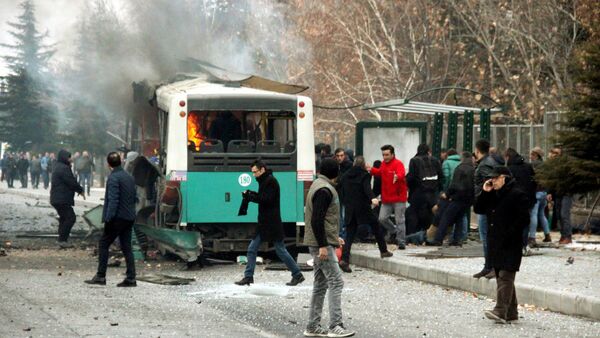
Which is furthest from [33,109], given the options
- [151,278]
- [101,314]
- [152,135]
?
[101,314]

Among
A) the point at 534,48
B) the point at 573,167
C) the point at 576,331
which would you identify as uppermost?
the point at 534,48

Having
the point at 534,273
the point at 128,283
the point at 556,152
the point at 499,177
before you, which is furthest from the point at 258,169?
the point at 556,152

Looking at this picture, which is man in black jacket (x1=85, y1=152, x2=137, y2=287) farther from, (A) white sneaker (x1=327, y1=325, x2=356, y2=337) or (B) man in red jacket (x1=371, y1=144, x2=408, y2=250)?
(B) man in red jacket (x1=371, y1=144, x2=408, y2=250)

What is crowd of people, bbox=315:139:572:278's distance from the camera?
784 inches

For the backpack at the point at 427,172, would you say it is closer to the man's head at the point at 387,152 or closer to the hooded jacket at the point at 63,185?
the man's head at the point at 387,152

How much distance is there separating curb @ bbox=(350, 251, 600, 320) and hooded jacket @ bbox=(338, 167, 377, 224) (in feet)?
2.38

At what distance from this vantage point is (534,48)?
3850 centimetres

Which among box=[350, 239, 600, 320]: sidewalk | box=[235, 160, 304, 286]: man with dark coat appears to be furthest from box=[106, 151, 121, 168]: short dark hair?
box=[350, 239, 600, 320]: sidewalk

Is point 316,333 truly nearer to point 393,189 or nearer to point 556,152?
point 556,152

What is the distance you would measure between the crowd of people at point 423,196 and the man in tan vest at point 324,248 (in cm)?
615

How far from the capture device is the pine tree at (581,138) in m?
18.3

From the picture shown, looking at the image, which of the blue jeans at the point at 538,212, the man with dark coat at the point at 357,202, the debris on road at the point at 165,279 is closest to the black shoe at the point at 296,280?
the debris on road at the point at 165,279

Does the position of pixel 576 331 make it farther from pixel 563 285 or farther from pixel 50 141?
pixel 50 141

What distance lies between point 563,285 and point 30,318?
20.4ft
